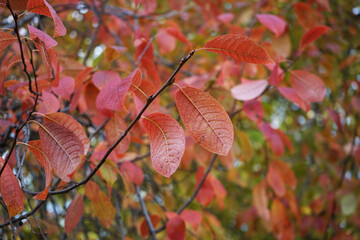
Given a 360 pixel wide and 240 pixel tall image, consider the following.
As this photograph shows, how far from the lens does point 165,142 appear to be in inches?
25.2

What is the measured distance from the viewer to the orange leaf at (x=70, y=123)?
2.20 ft

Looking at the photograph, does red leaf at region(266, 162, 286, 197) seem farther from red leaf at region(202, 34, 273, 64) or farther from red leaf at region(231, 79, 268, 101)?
red leaf at region(202, 34, 273, 64)

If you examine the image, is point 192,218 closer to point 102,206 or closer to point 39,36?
point 102,206

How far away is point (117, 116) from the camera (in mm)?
912

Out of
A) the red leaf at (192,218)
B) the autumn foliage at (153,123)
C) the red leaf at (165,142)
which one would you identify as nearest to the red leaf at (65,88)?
the autumn foliage at (153,123)

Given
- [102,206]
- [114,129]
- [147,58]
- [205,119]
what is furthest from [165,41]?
[205,119]

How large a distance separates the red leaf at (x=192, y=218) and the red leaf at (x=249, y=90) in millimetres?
459

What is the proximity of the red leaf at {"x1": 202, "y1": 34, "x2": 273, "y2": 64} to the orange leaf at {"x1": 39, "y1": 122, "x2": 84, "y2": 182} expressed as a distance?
32cm

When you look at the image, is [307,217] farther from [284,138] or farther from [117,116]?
[117,116]

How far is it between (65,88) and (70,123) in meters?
0.26

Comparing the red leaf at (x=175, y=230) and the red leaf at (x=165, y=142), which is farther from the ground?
the red leaf at (x=165, y=142)

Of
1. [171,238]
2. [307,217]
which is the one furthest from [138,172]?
[307,217]

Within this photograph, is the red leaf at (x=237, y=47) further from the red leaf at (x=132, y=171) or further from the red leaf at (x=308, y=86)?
the red leaf at (x=132, y=171)

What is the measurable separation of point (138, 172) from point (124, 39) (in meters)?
1.40
